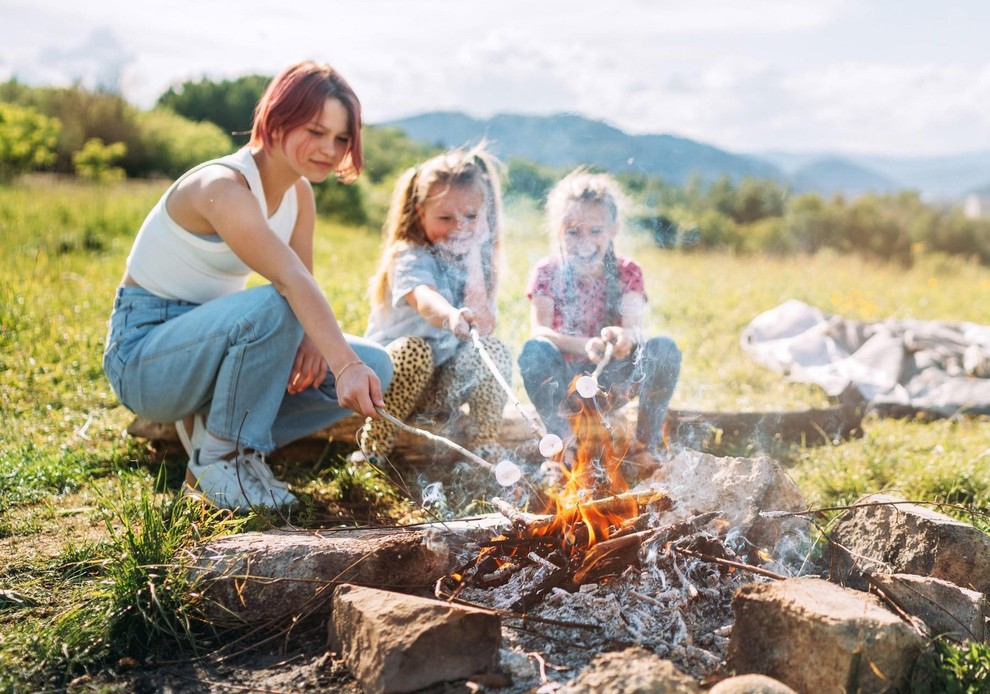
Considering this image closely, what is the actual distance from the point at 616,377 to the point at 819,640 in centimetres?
182

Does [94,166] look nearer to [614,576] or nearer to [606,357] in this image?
[606,357]

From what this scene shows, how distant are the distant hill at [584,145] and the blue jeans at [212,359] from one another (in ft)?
4.70

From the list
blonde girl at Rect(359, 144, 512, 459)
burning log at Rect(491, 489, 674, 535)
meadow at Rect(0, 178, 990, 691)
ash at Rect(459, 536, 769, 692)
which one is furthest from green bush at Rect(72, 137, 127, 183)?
ash at Rect(459, 536, 769, 692)

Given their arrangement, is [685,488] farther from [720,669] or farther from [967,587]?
[967,587]

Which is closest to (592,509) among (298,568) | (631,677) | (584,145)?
(631,677)

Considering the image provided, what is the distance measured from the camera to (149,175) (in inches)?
700

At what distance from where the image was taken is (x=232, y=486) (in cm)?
303

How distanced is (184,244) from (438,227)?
1.11 meters

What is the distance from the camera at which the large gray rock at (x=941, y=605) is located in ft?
7.09

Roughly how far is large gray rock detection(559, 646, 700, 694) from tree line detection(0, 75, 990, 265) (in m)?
2.42

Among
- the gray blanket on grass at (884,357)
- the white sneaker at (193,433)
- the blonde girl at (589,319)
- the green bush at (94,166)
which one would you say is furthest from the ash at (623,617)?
the green bush at (94,166)

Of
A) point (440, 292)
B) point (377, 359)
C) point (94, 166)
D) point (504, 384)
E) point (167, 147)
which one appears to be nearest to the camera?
point (504, 384)

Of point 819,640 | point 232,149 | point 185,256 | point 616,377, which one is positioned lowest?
point 819,640

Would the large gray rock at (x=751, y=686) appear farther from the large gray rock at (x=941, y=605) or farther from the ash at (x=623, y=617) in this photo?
the large gray rock at (x=941, y=605)
